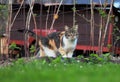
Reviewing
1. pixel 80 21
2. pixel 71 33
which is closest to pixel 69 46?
pixel 71 33

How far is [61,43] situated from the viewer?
14219 millimetres

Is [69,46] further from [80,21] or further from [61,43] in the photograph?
[80,21]

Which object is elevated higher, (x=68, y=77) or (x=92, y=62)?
(x=68, y=77)

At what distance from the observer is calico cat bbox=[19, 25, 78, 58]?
14047 millimetres

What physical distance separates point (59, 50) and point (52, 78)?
8.46 meters

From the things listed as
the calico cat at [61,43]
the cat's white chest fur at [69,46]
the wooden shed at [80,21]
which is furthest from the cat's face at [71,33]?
the wooden shed at [80,21]

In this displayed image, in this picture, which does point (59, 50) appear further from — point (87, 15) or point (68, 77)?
point (68, 77)

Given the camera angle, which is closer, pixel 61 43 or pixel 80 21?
pixel 61 43

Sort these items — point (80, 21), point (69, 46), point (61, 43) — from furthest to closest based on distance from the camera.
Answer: point (80, 21)
point (61, 43)
point (69, 46)

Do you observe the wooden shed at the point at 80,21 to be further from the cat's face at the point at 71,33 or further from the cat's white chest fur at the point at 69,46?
the cat's white chest fur at the point at 69,46

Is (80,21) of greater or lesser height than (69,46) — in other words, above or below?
above

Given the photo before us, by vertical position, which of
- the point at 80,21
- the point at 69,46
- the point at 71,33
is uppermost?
the point at 80,21

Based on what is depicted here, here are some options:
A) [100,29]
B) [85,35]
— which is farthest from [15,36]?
[100,29]

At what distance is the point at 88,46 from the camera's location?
15.8 m
